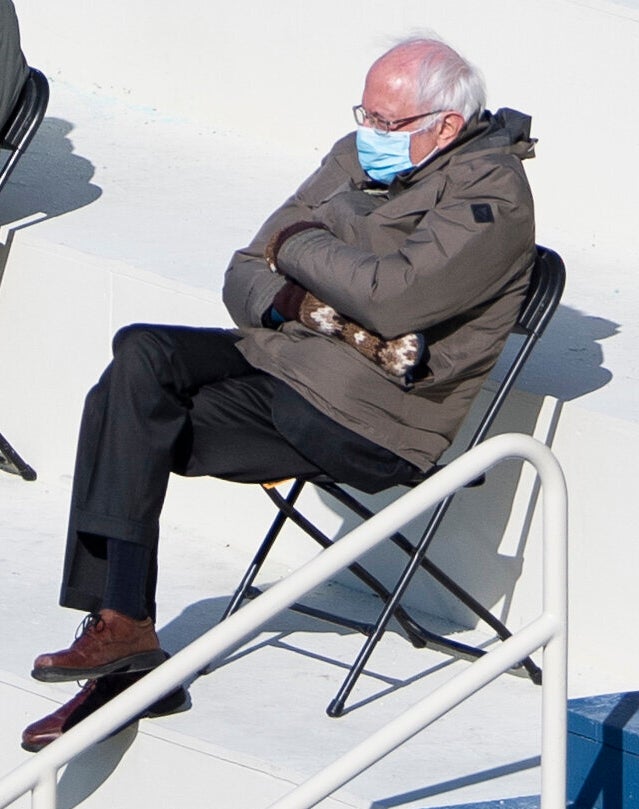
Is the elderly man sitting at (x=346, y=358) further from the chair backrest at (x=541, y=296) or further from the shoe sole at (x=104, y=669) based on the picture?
the chair backrest at (x=541, y=296)

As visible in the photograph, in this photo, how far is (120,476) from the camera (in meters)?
3.29

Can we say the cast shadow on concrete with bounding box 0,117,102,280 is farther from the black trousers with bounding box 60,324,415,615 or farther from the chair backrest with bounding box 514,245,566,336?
the chair backrest with bounding box 514,245,566,336

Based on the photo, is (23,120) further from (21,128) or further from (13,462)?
(13,462)

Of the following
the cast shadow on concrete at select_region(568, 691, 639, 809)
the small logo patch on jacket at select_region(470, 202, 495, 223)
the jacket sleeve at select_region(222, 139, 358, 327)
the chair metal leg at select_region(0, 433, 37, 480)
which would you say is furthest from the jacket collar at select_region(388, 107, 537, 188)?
the chair metal leg at select_region(0, 433, 37, 480)

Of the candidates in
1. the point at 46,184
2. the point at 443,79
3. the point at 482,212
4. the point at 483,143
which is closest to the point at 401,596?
the point at 482,212

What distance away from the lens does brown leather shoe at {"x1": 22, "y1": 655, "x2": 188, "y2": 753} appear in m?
3.39

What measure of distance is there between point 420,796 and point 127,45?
3976 mm

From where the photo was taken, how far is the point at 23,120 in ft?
15.8

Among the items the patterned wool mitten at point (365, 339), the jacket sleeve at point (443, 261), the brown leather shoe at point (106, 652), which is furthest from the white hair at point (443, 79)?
the brown leather shoe at point (106, 652)

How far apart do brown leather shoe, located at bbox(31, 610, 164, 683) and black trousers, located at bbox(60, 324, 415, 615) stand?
0.10 m

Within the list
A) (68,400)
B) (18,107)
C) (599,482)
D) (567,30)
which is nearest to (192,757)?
(599,482)

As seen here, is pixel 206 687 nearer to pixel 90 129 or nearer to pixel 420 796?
pixel 420 796

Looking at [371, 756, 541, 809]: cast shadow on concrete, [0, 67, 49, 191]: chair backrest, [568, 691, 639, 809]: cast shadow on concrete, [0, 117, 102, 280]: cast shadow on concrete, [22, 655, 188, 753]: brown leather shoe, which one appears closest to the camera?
[568, 691, 639, 809]: cast shadow on concrete

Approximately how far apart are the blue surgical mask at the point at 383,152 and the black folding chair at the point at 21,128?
1538mm
